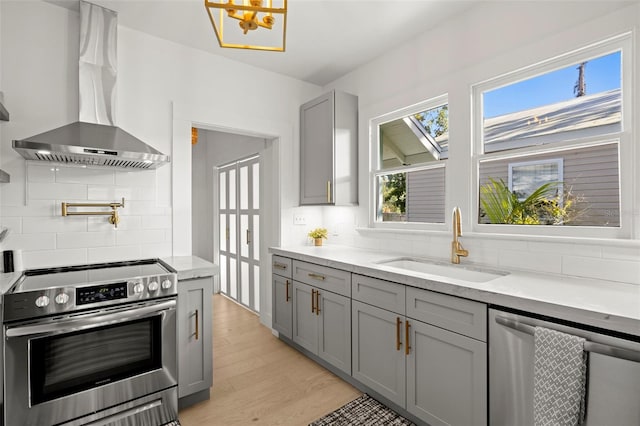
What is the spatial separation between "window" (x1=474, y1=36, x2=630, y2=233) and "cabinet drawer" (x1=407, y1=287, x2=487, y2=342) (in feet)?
2.87

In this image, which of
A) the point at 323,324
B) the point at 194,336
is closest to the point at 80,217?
the point at 194,336

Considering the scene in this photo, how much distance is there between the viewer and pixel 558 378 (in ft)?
4.20

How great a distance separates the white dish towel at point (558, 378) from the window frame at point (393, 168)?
133 cm

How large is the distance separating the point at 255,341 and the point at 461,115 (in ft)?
9.20

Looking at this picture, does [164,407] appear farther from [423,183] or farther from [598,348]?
[423,183]

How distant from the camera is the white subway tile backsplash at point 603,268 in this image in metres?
1.65

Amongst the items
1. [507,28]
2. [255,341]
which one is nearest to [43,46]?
[255,341]

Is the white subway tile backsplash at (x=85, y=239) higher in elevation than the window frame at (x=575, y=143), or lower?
lower

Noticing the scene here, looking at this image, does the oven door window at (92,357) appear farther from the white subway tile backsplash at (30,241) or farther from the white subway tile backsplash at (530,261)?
the white subway tile backsplash at (530,261)

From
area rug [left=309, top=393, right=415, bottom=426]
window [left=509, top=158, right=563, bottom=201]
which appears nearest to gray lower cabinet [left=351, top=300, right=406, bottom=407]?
area rug [left=309, top=393, right=415, bottom=426]

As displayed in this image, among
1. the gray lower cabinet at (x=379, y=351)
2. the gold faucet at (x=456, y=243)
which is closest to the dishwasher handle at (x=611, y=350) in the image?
the gray lower cabinet at (x=379, y=351)

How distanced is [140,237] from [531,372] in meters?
2.73

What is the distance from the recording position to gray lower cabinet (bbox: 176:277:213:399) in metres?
2.16

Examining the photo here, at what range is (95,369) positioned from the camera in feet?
6.06
